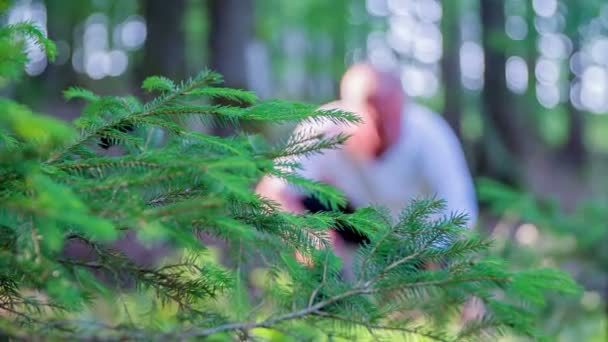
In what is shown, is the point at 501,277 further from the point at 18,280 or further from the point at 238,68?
the point at 238,68

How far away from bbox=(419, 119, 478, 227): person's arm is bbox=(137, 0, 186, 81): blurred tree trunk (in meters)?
5.01

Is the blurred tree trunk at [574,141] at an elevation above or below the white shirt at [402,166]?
below

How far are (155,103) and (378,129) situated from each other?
2.46 m

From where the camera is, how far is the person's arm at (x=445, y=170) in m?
3.31

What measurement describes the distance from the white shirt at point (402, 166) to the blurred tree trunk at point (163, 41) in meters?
4.73

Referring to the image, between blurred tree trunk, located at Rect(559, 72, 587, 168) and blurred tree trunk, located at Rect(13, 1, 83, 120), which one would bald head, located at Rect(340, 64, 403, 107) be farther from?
blurred tree trunk, located at Rect(559, 72, 587, 168)

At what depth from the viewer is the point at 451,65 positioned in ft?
48.2

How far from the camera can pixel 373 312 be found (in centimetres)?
128

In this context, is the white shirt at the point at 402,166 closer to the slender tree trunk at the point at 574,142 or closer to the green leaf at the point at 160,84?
the green leaf at the point at 160,84

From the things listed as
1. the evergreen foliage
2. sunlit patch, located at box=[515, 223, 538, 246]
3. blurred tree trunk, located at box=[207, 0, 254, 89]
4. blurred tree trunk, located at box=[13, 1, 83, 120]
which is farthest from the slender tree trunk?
the evergreen foliage

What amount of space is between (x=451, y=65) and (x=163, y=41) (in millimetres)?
8274

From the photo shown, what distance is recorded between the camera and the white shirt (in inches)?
142

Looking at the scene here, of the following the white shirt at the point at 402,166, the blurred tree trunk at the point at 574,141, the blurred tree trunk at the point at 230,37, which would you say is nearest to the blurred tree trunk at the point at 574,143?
the blurred tree trunk at the point at 574,141

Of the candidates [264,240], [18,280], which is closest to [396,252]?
[264,240]
